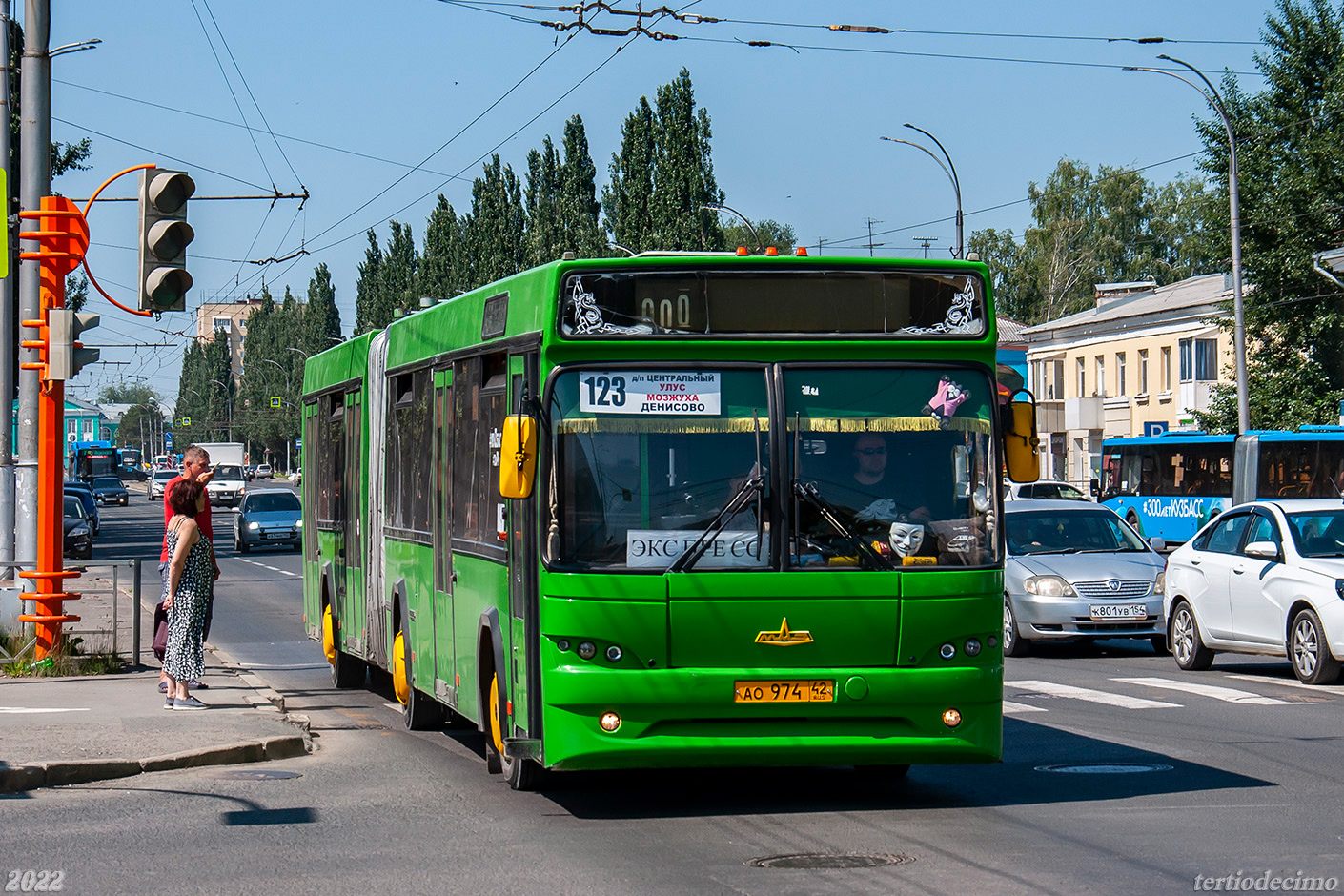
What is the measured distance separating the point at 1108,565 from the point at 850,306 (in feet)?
35.5

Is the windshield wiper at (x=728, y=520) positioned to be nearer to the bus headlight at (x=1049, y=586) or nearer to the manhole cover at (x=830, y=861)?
the manhole cover at (x=830, y=861)

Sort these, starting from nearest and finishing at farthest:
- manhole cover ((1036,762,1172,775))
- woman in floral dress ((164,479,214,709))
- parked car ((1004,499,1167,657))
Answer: manhole cover ((1036,762,1172,775))
woman in floral dress ((164,479,214,709))
parked car ((1004,499,1167,657))

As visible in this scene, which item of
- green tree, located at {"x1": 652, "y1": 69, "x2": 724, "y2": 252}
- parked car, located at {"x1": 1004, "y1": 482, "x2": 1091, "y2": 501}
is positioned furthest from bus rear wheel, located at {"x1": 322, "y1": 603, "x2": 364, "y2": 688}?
green tree, located at {"x1": 652, "y1": 69, "x2": 724, "y2": 252}

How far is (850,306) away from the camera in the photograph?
902 cm

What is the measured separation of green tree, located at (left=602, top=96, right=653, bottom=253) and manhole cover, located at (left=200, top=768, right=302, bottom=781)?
2020 inches

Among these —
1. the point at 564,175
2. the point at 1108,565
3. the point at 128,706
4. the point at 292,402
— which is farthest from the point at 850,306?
the point at 292,402

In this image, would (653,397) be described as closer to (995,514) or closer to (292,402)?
(995,514)

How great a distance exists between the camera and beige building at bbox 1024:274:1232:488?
2483 inches

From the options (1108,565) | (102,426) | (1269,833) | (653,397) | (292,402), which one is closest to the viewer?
(1269,833)

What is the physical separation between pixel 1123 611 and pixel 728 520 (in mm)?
11078

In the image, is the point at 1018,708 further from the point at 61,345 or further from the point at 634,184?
the point at 634,184

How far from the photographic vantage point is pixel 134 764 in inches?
408

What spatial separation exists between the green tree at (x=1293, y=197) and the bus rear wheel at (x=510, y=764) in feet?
115

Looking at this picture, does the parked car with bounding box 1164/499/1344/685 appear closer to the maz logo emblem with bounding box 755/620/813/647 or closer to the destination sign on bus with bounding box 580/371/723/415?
the maz logo emblem with bounding box 755/620/813/647
